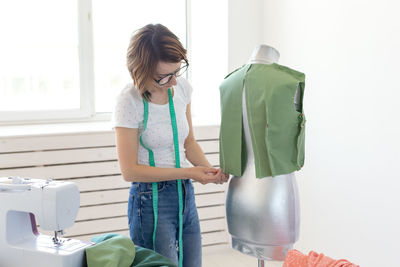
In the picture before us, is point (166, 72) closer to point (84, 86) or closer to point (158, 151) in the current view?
point (158, 151)

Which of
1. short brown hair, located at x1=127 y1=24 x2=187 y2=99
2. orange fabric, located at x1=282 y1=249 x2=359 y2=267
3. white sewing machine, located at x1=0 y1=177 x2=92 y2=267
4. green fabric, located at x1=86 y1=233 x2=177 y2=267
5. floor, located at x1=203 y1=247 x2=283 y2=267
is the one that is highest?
short brown hair, located at x1=127 y1=24 x2=187 y2=99

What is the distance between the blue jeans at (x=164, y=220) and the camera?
6.73 ft

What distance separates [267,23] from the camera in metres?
3.89

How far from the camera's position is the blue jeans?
205 cm

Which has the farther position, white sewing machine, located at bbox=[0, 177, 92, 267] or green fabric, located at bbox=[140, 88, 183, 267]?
green fabric, located at bbox=[140, 88, 183, 267]

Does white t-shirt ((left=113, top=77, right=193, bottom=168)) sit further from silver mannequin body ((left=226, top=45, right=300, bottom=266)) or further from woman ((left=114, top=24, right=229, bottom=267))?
silver mannequin body ((left=226, top=45, right=300, bottom=266))

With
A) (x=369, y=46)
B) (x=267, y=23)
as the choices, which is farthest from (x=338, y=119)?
(x=267, y=23)

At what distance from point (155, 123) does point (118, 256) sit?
627mm

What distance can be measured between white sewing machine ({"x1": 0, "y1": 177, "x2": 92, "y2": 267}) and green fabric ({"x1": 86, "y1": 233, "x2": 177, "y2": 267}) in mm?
41

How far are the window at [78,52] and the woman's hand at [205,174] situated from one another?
5.76 ft

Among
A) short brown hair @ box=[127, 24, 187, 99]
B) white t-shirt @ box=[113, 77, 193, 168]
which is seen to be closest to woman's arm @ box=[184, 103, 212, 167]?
white t-shirt @ box=[113, 77, 193, 168]

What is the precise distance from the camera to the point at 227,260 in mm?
3773

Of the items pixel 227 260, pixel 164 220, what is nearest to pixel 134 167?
pixel 164 220

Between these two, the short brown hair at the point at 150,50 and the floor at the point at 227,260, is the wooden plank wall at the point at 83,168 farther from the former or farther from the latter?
the short brown hair at the point at 150,50
